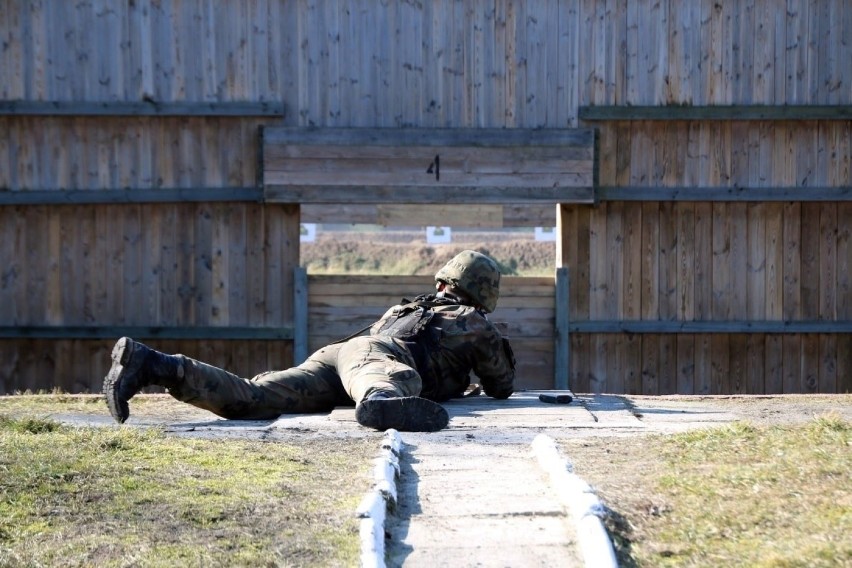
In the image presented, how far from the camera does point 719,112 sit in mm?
12477

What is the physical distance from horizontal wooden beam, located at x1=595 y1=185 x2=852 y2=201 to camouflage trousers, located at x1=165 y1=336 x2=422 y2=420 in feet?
15.3

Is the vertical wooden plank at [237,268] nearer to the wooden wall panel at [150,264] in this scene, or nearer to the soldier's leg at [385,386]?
the wooden wall panel at [150,264]

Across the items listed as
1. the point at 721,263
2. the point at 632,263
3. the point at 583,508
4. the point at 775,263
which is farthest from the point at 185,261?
the point at 583,508

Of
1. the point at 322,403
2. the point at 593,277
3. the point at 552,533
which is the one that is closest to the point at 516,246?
the point at 593,277

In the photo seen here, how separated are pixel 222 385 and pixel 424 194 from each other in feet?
16.0

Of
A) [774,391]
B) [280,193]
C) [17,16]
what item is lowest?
[774,391]

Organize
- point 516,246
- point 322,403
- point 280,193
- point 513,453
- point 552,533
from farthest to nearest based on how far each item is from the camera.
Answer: point 516,246 < point 280,193 < point 322,403 < point 513,453 < point 552,533

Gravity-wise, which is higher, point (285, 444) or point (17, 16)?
point (17, 16)

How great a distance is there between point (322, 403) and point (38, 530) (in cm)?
406

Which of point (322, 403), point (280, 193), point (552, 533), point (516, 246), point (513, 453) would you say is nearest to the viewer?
point (552, 533)

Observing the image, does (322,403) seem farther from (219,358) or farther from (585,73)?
(585,73)

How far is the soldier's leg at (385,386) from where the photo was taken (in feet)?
23.4

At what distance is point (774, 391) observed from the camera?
1269cm

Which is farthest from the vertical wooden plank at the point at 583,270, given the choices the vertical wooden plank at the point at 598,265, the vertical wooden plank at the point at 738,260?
the vertical wooden plank at the point at 738,260
